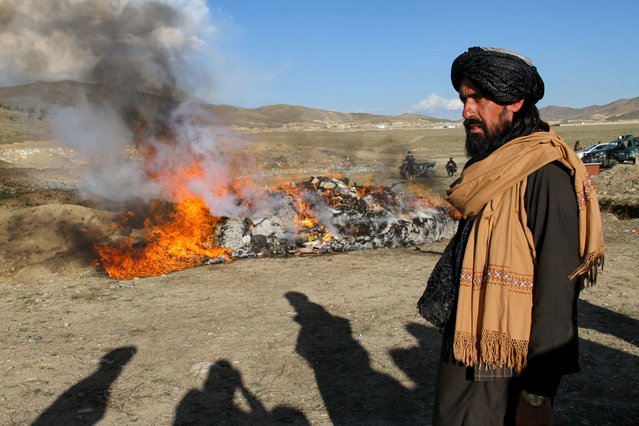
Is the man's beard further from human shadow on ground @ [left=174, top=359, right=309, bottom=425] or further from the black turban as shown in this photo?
human shadow on ground @ [left=174, top=359, right=309, bottom=425]

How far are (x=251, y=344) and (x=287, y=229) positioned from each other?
5139 millimetres

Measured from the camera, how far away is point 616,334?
18.4ft

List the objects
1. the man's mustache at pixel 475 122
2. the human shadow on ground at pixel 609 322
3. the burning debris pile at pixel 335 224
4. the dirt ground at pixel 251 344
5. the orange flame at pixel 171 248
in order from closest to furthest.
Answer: the man's mustache at pixel 475 122 < the dirt ground at pixel 251 344 < the human shadow on ground at pixel 609 322 < the orange flame at pixel 171 248 < the burning debris pile at pixel 335 224

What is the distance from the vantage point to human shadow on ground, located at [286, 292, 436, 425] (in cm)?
421

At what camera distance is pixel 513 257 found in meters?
1.87

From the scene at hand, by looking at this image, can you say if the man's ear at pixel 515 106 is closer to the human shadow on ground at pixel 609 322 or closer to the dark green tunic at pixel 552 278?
the dark green tunic at pixel 552 278

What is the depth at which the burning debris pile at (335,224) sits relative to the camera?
1039 centimetres

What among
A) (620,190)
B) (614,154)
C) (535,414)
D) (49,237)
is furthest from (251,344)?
(614,154)

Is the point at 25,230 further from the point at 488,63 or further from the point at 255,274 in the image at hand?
the point at 488,63

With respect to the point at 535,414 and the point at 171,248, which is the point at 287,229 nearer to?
the point at 171,248

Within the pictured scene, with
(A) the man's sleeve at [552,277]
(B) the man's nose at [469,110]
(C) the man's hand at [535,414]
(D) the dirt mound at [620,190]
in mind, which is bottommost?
(D) the dirt mound at [620,190]

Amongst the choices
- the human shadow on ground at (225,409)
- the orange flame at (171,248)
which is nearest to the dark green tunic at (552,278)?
the human shadow on ground at (225,409)

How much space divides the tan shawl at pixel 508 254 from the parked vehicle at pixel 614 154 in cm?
2673

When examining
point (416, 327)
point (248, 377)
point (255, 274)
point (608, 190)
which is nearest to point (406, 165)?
point (608, 190)
